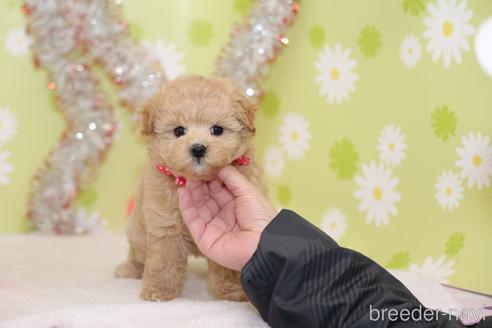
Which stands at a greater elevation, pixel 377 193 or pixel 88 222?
pixel 377 193

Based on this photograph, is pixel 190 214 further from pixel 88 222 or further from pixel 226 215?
pixel 88 222

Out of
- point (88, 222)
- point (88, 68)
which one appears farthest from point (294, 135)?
point (88, 222)

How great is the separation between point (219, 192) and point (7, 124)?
205 cm

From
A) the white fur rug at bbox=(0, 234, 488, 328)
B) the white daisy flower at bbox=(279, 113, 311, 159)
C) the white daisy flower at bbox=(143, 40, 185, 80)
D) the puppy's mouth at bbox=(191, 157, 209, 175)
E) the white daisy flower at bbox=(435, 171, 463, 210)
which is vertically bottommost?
the white fur rug at bbox=(0, 234, 488, 328)

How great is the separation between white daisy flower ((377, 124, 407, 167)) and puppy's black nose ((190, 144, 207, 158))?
1.38 m

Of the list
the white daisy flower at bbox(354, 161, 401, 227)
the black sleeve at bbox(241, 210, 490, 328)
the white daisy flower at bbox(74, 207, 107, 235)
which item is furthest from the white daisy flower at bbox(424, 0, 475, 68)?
the white daisy flower at bbox(74, 207, 107, 235)

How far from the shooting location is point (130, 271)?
8.94 feet

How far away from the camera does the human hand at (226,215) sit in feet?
6.21

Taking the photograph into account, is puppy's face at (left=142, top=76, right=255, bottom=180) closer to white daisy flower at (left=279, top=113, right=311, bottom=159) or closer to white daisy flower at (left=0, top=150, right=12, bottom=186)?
white daisy flower at (left=279, top=113, right=311, bottom=159)

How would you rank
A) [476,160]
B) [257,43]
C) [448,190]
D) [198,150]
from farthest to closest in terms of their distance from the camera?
1. [257,43]
2. [448,190]
3. [476,160]
4. [198,150]

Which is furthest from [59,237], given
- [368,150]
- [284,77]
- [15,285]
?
[368,150]

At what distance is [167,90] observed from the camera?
87.1 inches

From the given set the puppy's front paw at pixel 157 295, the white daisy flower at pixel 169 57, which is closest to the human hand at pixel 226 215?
the puppy's front paw at pixel 157 295

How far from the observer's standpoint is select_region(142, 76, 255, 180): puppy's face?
2.05m
